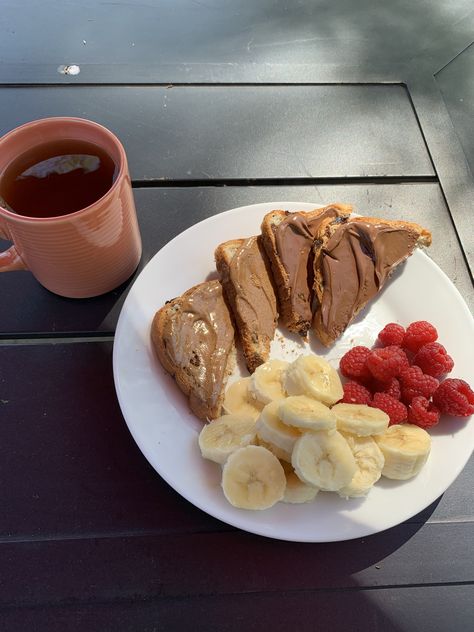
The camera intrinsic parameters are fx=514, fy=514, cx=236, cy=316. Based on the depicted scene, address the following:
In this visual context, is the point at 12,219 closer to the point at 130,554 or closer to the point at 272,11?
the point at 130,554

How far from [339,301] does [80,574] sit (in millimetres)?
855

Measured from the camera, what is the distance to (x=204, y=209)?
1.54m

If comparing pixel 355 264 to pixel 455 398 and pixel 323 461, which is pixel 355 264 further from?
pixel 323 461

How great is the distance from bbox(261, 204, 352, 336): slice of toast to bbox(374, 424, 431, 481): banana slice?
358 mm

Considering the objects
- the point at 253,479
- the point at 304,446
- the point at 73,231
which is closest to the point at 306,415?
the point at 304,446

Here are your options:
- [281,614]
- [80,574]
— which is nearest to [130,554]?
[80,574]

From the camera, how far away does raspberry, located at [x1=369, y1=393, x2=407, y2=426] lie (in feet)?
3.80

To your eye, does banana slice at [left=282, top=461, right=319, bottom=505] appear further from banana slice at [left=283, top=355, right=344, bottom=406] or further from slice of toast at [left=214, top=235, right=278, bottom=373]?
slice of toast at [left=214, top=235, right=278, bottom=373]

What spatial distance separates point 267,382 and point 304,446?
0.65ft

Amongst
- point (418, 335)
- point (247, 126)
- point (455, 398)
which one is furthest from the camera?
point (247, 126)

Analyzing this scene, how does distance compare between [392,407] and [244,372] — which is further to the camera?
[244,372]

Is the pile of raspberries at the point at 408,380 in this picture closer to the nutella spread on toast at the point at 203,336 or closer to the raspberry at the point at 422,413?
the raspberry at the point at 422,413

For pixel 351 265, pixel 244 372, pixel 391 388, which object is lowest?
pixel 244 372

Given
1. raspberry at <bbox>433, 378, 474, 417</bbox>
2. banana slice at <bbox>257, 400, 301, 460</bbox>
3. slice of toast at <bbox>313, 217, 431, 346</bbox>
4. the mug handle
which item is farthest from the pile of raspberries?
the mug handle
